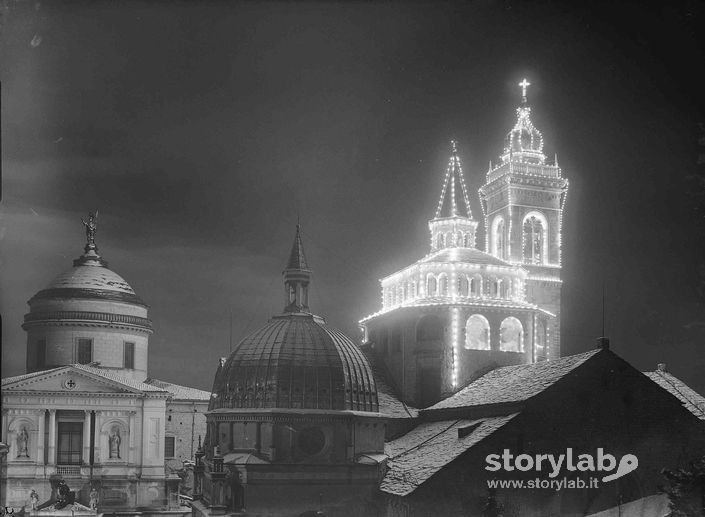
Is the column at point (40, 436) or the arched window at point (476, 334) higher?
the arched window at point (476, 334)

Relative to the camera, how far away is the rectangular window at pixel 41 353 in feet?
100

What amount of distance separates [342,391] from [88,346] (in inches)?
356

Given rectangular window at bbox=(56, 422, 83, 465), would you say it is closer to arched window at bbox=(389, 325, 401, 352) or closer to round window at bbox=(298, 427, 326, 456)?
round window at bbox=(298, 427, 326, 456)

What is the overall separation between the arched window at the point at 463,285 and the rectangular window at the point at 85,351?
34.0 ft

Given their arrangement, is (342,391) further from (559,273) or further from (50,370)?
(559,273)

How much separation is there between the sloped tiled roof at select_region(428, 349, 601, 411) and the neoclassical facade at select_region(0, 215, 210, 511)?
749 centimetres

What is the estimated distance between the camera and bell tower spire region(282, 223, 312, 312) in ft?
92.6

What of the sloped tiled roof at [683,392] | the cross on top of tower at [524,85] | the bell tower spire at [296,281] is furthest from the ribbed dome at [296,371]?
the cross on top of tower at [524,85]

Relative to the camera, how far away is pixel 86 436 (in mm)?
29969

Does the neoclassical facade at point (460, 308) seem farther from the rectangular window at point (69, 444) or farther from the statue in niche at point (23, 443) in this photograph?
the statue in niche at point (23, 443)

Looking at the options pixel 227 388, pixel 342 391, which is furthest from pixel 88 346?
pixel 342 391

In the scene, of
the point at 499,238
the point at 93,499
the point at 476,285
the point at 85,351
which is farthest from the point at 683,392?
the point at 85,351

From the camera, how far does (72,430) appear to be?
97.9 ft

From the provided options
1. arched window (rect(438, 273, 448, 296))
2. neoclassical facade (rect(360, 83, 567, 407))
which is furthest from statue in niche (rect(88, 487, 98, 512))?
arched window (rect(438, 273, 448, 296))
